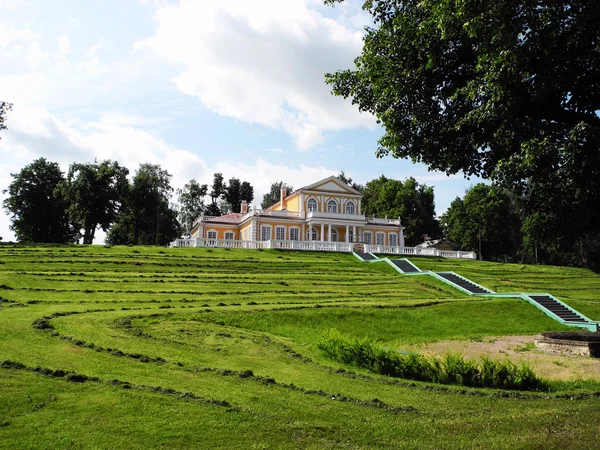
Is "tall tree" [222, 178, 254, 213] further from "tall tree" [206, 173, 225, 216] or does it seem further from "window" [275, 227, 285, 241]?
"window" [275, 227, 285, 241]

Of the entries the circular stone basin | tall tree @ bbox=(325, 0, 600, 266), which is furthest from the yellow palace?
tall tree @ bbox=(325, 0, 600, 266)

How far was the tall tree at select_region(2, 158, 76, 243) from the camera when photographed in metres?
63.1

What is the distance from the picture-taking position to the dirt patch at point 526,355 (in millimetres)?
13537

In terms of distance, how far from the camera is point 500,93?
1057cm

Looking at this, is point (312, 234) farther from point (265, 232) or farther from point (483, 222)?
point (483, 222)

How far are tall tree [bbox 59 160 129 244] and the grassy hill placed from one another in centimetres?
3534

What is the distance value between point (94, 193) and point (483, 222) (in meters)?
52.2

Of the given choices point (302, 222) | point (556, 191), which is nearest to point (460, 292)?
point (556, 191)

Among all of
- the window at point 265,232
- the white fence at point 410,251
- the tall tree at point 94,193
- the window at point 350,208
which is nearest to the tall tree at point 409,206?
the window at point 350,208

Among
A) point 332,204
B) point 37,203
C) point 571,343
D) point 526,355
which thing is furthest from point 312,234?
point 526,355

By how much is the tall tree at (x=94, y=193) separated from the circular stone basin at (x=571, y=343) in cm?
5279

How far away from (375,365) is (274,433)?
5.23 m

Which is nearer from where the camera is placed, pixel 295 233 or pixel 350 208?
pixel 295 233

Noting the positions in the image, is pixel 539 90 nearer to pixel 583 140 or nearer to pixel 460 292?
pixel 583 140
